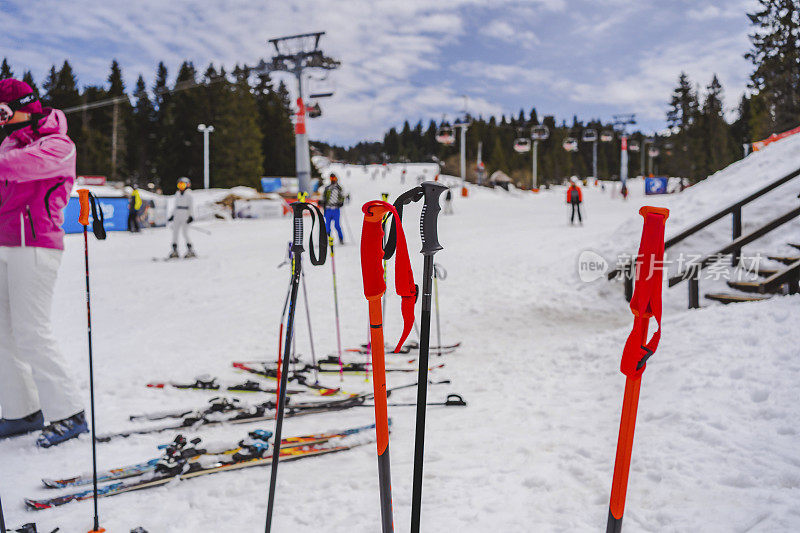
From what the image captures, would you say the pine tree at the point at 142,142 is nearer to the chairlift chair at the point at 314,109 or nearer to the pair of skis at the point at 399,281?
the chairlift chair at the point at 314,109

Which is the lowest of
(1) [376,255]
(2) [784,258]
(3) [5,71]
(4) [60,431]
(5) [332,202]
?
(4) [60,431]

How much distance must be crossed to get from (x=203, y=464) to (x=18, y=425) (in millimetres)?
1394

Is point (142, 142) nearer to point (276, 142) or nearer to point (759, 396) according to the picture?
point (276, 142)

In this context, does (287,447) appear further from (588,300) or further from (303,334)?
(588,300)

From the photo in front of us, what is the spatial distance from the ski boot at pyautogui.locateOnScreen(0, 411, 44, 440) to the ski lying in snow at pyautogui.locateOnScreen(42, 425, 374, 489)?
28.9 inches

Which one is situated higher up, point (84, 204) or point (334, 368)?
point (84, 204)

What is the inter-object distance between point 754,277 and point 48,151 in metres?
8.07

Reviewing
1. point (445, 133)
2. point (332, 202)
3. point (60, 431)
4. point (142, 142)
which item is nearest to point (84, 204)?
point (60, 431)

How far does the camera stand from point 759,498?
2498 mm

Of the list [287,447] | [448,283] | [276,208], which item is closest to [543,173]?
[276,208]

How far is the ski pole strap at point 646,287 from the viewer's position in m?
1.28

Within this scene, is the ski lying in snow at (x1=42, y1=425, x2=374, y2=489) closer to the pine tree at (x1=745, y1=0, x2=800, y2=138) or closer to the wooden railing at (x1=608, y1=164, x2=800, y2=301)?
the wooden railing at (x1=608, y1=164, x2=800, y2=301)

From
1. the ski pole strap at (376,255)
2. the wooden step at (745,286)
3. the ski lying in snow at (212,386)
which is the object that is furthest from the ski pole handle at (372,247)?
the wooden step at (745,286)

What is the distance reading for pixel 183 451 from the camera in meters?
3.37
